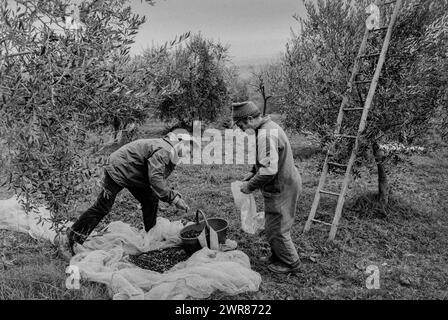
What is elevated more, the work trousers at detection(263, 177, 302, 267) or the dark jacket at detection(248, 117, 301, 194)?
the dark jacket at detection(248, 117, 301, 194)

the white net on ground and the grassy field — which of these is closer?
the white net on ground

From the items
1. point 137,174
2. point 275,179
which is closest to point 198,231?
point 137,174

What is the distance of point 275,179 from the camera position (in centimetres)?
538

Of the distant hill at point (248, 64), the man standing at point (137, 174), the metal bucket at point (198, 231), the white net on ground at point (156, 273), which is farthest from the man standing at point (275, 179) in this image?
the distant hill at point (248, 64)

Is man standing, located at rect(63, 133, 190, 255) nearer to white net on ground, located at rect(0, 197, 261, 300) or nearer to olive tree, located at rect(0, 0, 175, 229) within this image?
white net on ground, located at rect(0, 197, 261, 300)

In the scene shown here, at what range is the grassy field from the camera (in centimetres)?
490

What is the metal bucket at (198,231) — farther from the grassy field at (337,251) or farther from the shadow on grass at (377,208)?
the shadow on grass at (377,208)

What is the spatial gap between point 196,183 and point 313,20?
5097mm

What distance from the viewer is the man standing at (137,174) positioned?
18.4 ft

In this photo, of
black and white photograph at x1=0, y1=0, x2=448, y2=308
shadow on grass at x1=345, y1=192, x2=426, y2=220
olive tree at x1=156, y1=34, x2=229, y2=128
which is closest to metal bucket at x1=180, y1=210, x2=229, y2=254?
black and white photograph at x1=0, y1=0, x2=448, y2=308

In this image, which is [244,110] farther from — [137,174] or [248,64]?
[248,64]

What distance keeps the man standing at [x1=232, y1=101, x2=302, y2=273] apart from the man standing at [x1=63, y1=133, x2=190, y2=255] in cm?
106
